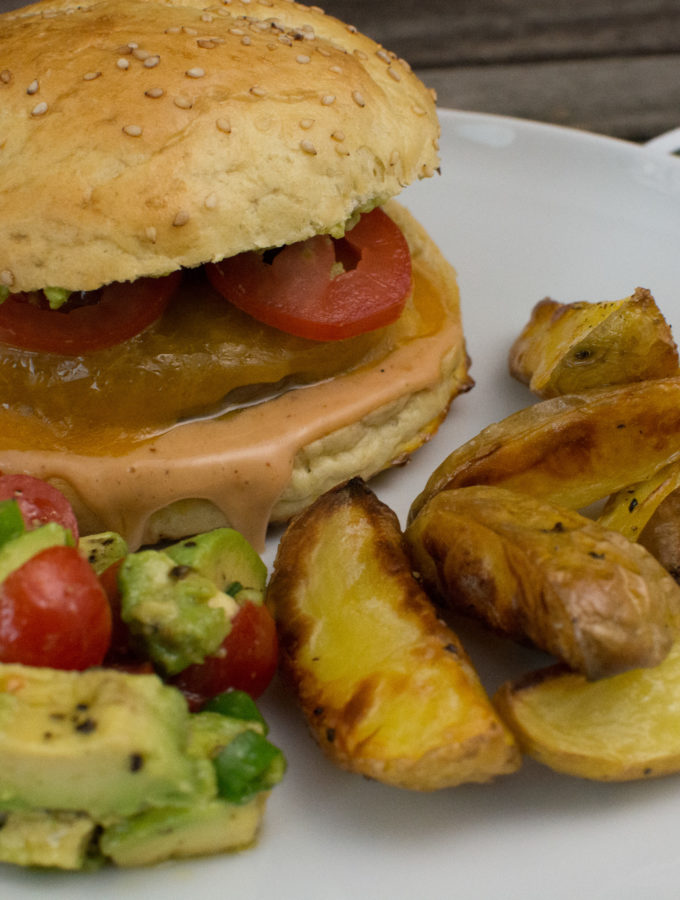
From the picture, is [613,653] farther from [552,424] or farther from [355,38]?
[355,38]

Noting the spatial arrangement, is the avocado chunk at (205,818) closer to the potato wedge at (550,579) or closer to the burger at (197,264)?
the potato wedge at (550,579)

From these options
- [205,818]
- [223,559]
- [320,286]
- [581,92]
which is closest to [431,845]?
[205,818]

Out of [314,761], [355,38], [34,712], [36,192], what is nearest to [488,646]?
[314,761]

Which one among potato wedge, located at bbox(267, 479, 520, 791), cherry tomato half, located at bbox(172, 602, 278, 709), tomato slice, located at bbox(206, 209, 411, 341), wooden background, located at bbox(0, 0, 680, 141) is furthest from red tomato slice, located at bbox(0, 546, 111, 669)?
wooden background, located at bbox(0, 0, 680, 141)

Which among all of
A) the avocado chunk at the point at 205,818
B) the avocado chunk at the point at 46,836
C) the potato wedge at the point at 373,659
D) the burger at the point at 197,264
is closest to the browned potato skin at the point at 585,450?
the potato wedge at the point at 373,659

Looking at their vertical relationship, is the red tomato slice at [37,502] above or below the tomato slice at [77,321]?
below

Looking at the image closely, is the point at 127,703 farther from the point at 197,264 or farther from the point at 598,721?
the point at 197,264

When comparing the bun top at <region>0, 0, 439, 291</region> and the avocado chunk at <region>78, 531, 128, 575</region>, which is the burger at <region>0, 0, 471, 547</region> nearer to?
the bun top at <region>0, 0, 439, 291</region>
